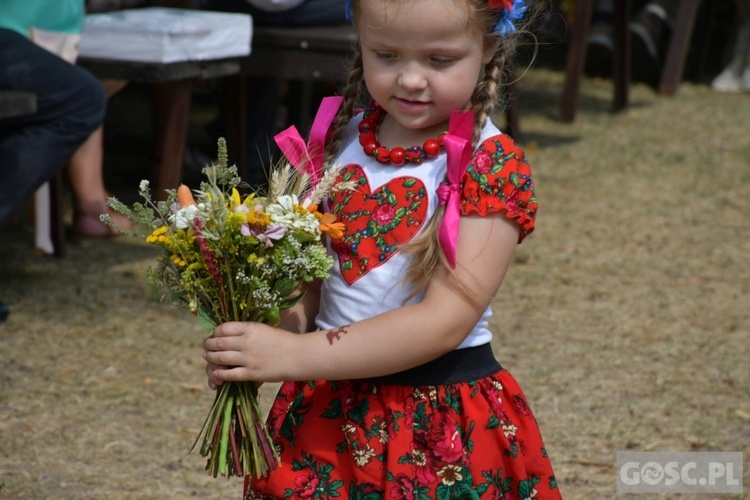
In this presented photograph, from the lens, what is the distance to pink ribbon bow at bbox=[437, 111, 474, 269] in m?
1.72

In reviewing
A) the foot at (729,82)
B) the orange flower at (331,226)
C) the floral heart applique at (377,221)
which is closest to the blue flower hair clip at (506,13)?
the floral heart applique at (377,221)

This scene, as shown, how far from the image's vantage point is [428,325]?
1.70 m

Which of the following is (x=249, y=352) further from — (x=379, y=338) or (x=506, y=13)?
(x=506, y=13)

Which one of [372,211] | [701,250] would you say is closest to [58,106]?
[372,211]

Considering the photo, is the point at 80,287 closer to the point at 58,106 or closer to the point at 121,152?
the point at 58,106

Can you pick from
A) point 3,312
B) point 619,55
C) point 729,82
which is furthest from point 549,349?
point 729,82

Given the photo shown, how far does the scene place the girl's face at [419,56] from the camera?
1.68 meters

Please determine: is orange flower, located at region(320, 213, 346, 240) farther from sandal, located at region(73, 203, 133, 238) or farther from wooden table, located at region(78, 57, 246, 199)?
sandal, located at region(73, 203, 133, 238)

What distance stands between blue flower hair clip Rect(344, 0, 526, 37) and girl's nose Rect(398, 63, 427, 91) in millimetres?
153

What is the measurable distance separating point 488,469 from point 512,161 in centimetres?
51

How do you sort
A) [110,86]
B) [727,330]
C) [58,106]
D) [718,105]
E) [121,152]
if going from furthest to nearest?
[718,105]
[121,152]
[110,86]
[727,330]
[58,106]

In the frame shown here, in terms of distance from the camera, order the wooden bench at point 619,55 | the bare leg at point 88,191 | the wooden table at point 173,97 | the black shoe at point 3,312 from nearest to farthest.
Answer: the black shoe at point 3,312, the wooden table at point 173,97, the bare leg at point 88,191, the wooden bench at point 619,55

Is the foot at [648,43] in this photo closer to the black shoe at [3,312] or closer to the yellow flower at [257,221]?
the black shoe at [3,312]

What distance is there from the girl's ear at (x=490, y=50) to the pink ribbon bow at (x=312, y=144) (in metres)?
0.29
